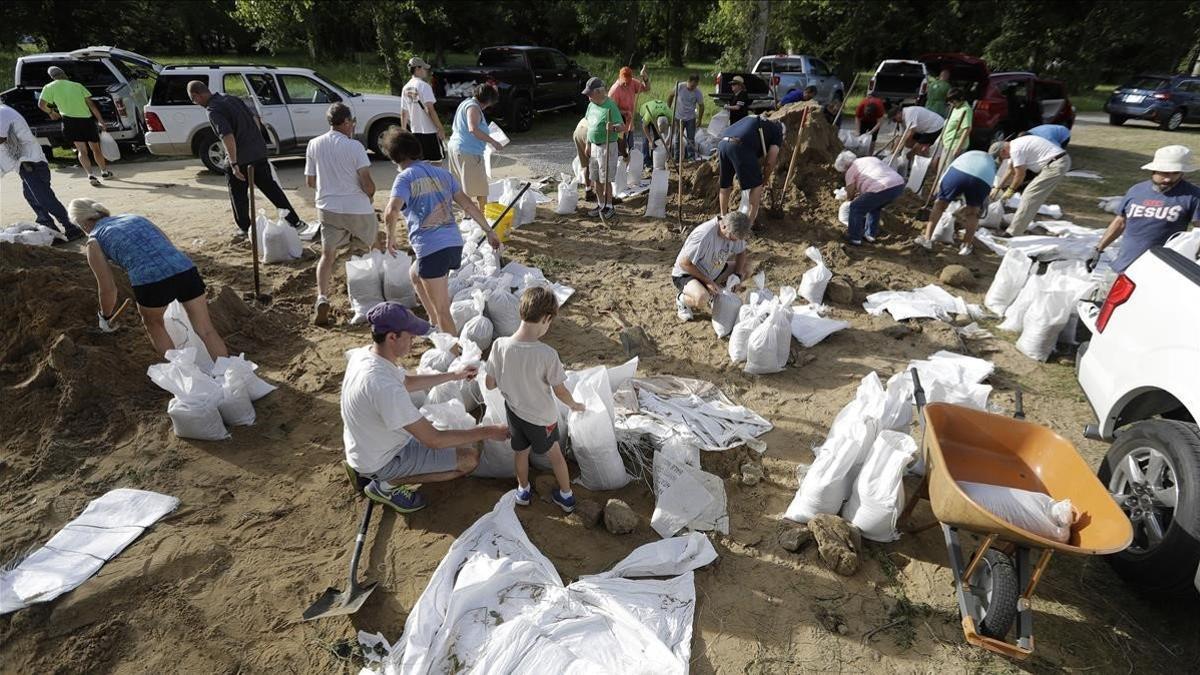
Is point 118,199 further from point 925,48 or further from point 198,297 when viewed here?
point 925,48

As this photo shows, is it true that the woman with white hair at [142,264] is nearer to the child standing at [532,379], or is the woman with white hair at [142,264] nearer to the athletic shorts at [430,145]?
the child standing at [532,379]

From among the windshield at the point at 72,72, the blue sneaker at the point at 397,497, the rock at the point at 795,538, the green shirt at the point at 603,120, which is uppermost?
the windshield at the point at 72,72

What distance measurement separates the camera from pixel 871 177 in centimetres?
629

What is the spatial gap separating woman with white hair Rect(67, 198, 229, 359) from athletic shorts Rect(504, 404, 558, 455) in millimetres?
2498

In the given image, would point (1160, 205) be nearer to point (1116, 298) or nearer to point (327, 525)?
point (1116, 298)

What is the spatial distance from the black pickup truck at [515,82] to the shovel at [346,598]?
10598mm

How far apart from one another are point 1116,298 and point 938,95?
8.20m

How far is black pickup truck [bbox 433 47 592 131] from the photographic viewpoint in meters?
11.5

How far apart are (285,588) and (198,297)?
2294mm

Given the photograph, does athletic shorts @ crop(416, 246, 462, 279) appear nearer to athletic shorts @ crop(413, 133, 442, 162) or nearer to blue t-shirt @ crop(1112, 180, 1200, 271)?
athletic shorts @ crop(413, 133, 442, 162)

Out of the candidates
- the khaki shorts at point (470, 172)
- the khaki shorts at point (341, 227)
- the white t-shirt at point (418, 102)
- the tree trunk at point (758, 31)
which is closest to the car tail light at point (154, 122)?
the white t-shirt at point (418, 102)

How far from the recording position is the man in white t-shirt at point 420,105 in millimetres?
7102

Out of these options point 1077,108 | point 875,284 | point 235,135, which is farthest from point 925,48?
point 235,135

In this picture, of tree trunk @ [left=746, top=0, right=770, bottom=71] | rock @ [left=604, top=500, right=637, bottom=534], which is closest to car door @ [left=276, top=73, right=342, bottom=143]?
rock @ [left=604, top=500, right=637, bottom=534]
